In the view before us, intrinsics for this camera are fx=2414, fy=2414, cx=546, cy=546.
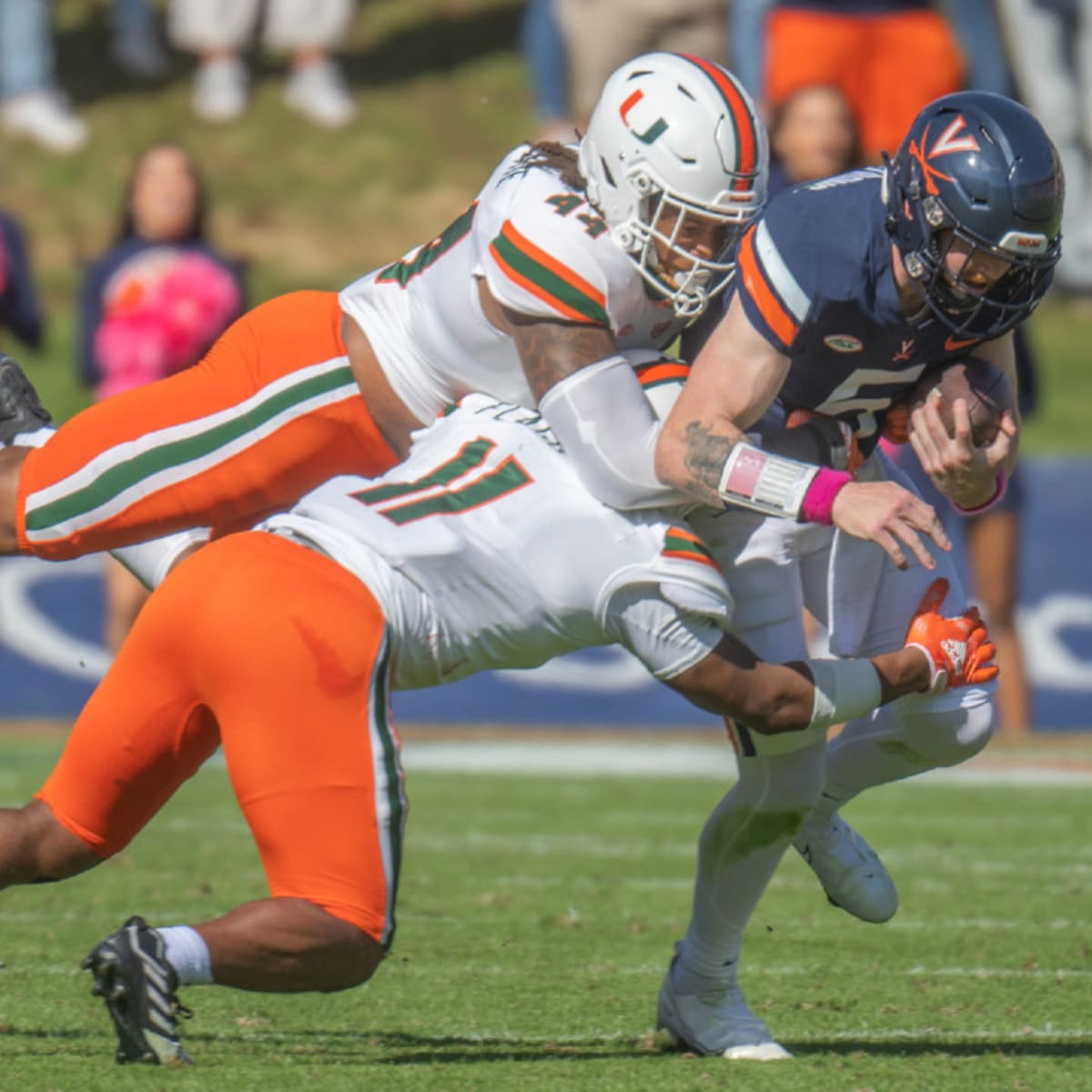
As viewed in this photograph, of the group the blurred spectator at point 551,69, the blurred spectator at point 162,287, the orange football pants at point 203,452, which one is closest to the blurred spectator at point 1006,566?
the blurred spectator at point 162,287

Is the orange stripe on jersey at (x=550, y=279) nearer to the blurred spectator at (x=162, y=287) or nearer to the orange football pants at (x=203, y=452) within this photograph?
the orange football pants at (x=203, y=452)

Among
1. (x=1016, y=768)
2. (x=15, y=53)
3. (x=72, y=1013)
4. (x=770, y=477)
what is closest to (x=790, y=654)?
(x=770, y=477)

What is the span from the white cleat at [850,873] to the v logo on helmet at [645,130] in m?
1.35

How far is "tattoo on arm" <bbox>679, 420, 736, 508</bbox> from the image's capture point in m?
4.00

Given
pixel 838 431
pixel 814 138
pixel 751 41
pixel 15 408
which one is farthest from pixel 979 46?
pixel 838 431

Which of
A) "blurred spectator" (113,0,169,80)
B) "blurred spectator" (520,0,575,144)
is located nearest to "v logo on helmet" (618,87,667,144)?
"blurred spectator" (520,0,575,144)

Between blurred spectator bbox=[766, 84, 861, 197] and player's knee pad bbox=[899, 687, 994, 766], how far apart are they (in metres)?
3.23

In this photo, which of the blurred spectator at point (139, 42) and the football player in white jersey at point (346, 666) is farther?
the blurred spectator at point (139, 42)

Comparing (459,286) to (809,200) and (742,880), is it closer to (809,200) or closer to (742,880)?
(809,200)

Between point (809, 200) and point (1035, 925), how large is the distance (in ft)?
6.92

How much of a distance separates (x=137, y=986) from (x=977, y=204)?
1.90 m

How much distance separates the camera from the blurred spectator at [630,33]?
33.4 feet

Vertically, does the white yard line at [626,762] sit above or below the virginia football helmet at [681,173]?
below

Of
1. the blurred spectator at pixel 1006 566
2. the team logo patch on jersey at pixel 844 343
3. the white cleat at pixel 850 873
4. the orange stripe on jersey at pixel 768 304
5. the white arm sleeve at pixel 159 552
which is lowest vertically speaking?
the blurred spectator at pixel 1006 566
